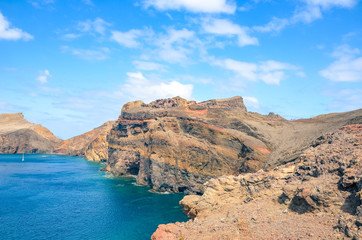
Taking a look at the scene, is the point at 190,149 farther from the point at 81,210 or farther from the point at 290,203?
the point at 290,203

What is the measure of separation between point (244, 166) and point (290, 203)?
44.4 meters

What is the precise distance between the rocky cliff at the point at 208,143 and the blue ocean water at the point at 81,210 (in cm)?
787

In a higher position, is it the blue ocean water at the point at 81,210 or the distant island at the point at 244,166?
the distant island at the point at 244,166

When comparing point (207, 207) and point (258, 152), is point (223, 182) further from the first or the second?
point (258, 152)

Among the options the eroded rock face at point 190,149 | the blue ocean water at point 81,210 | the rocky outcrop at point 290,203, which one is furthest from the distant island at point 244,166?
the blue ocean water at point 81,210

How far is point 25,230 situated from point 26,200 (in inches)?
907

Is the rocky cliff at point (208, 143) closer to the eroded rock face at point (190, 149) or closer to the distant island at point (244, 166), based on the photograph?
the eroded rock face at point (190, 149)

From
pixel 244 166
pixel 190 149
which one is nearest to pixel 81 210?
pixel 190 149

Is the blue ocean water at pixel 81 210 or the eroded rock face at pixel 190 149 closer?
the blue ocean water at pixel 81 210

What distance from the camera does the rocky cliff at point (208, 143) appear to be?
236 ft

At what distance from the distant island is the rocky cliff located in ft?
1.07

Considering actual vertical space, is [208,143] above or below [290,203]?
above

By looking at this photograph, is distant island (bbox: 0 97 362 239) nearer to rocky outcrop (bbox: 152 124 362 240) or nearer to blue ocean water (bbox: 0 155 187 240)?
rocky outcrop (bbox: 152 124 362 240)

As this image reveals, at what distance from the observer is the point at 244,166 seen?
7025 cm
